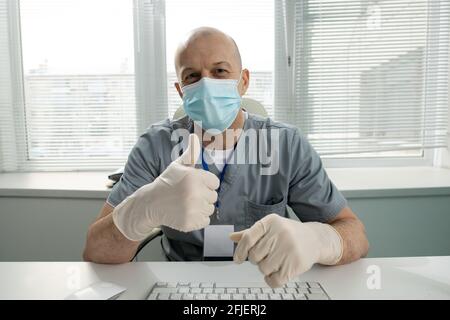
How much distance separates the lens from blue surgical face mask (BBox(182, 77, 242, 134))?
3.36 ft

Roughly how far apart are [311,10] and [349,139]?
27.6 inches

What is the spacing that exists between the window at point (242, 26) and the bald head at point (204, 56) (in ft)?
2.53

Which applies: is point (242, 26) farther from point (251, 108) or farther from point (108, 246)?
point (108, 246)

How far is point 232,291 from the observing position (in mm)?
653

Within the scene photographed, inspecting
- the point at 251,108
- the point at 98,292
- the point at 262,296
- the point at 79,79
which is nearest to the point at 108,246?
the point at 98,292

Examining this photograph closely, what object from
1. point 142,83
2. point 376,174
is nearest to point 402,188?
point 376,174

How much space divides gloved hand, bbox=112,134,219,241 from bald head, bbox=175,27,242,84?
1.29 feet

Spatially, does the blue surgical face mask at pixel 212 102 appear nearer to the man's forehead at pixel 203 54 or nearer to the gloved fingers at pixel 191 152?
the man's forehead at pixel 203 54

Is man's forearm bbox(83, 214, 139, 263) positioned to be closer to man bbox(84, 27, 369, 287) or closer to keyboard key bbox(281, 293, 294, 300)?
man bbox(84, 27, 369, 287)

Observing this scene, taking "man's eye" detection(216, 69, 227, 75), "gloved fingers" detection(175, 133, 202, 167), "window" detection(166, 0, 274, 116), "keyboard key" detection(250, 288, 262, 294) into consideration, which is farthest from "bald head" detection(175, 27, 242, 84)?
"window" detection(166, 0, 274, 116)

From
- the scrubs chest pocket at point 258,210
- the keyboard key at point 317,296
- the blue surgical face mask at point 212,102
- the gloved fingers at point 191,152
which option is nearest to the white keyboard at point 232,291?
the keyboard key at point 317,296

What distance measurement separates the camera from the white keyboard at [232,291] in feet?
2.06

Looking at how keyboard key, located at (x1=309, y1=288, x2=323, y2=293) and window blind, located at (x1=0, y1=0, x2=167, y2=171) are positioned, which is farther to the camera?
window blind, located at (x1=0, y1=0, x2=167, y2=171)

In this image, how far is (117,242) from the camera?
0.85 metres
